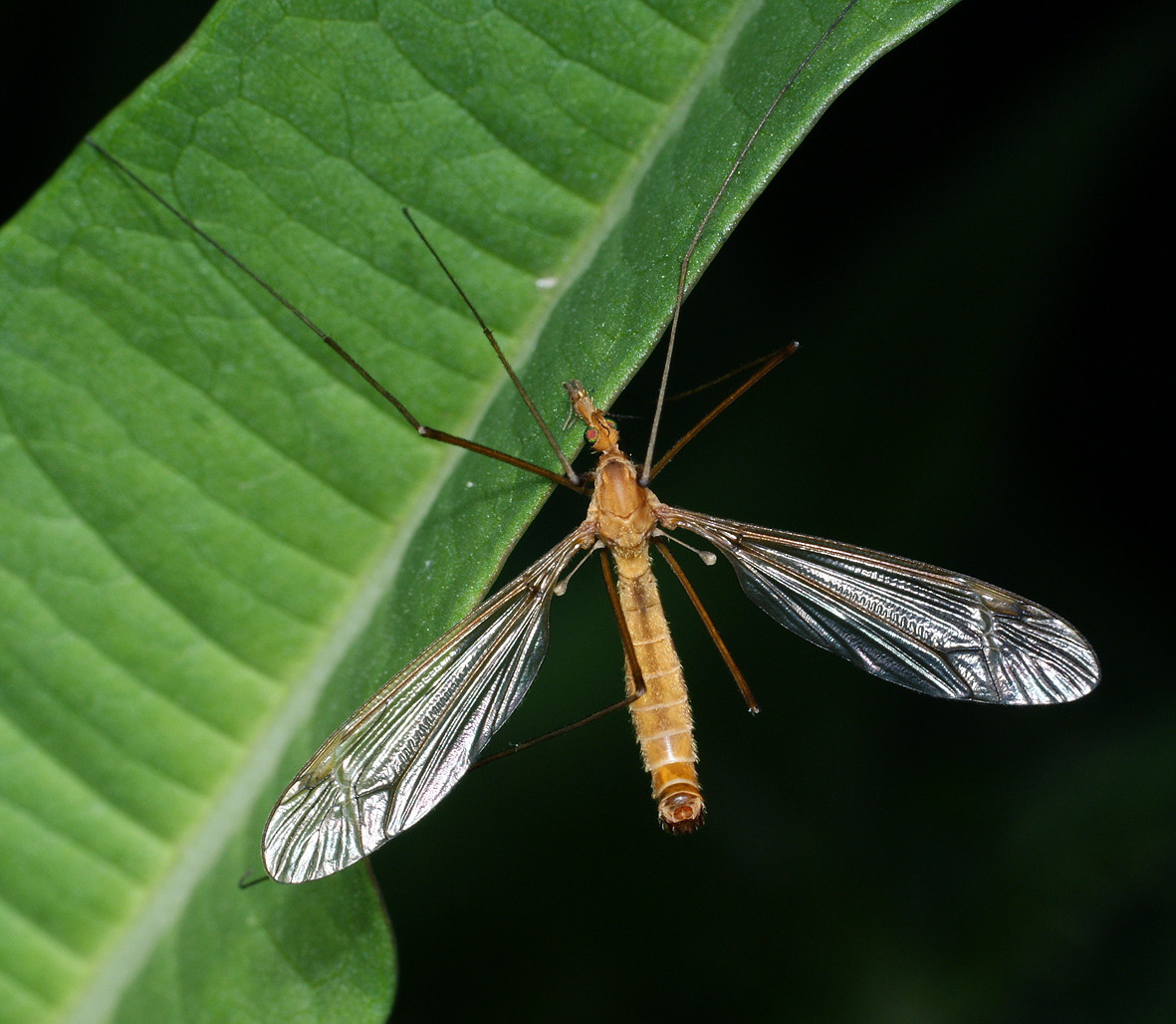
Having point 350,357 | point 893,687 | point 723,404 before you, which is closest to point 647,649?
point 723,404

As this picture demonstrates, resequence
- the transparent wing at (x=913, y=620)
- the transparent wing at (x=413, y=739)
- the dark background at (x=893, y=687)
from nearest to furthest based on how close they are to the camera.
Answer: the transparent wing at (x=413, y=739) → the transparent wing at (x=913, y=620) → the dark background at (x=893, y=687)

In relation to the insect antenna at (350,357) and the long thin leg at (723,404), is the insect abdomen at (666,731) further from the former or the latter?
the insect antenna at (350,357)

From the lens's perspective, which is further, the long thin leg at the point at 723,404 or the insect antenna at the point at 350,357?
the long thin leg at the point at 723,404

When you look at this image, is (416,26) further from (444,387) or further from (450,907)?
(450,907)

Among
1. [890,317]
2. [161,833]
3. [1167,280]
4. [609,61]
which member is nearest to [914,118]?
[890,317]

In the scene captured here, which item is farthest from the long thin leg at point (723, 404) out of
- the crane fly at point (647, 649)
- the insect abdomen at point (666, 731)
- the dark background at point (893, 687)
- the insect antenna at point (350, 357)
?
the insect antenna at point (350, 357)

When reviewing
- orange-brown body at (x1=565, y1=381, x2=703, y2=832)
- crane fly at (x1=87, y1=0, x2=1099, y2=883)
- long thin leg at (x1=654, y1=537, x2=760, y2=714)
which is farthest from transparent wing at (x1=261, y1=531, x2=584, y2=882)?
long thin leg at (x1=654, y1=537, x2=760, y2=714)
